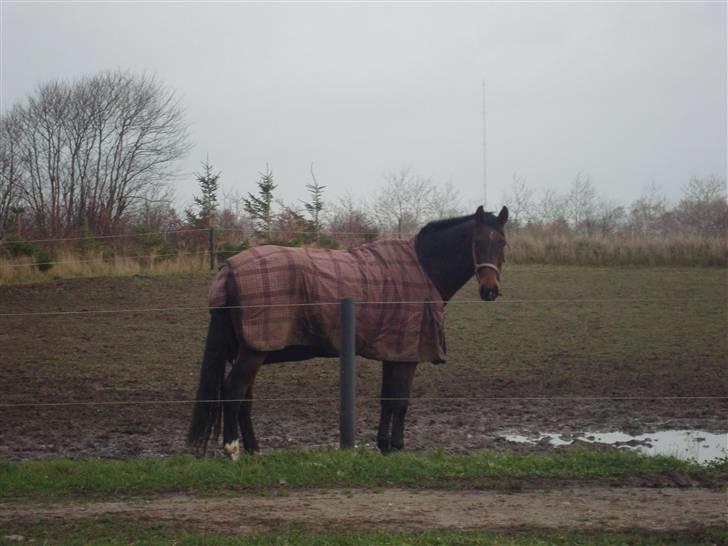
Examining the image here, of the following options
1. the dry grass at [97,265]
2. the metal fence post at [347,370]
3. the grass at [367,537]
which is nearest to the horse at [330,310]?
the metal fence post at [347,370]

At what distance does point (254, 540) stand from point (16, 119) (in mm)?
26085

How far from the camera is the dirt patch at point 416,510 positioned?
4.70 m

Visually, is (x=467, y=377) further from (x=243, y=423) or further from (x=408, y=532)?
(x=408, y=532)

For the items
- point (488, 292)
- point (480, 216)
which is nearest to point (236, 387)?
point (488, 292)

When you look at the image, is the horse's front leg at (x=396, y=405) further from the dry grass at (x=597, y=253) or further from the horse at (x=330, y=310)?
the dry grass at (x=597, y=253)

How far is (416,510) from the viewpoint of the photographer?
4.96 meters

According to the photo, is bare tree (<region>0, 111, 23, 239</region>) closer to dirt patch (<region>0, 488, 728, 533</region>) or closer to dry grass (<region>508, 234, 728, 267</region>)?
dry grass (<region>508, 234, 728, 267</region>)

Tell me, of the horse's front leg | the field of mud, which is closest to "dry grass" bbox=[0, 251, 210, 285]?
the field of mud

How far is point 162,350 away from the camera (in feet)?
36.9

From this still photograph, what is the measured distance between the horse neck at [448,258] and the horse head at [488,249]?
8 cm

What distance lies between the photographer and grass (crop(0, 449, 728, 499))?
218 inches

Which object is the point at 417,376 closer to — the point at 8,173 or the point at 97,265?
the point at 97,265

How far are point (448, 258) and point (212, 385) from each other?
2.24 m

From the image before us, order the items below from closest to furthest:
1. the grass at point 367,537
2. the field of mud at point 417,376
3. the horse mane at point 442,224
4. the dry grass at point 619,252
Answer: the grass at point 367,537
the horse mane at point 442,224
the field of mud at point 417,376
the dry grass at point 619,252
